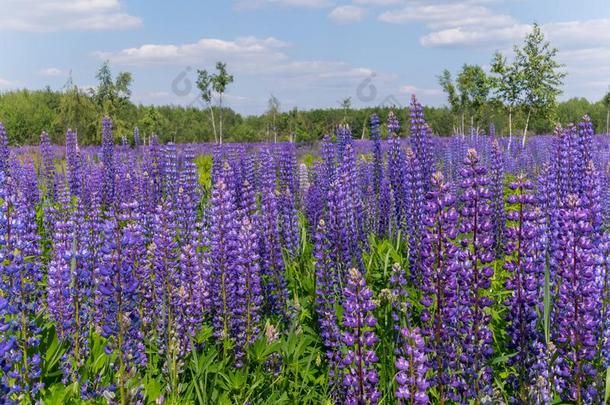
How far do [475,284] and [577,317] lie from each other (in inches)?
23.9

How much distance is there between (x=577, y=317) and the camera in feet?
11.3

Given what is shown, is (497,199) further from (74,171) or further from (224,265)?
(74,171)

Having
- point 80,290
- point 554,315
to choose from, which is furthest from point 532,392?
point 80,290

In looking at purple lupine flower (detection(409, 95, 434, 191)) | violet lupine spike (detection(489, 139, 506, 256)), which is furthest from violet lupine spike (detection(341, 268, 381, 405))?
violet lupine spike (detection(489, 139, 506, 256))

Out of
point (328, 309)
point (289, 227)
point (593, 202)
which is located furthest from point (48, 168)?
point (593, 202)

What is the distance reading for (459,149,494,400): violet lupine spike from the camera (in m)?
3.44

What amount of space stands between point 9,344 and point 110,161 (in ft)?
31.3

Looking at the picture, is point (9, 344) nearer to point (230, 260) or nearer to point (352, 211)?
point (230, 260)

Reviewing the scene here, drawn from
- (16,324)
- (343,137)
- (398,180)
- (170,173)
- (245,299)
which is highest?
(343,137)

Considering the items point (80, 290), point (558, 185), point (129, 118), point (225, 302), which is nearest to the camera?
point (80, 290)

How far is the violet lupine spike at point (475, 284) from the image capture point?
344cm

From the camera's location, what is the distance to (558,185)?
6711 mm

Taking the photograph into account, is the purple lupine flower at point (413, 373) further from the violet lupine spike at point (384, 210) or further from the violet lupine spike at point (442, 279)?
the violet lupine spike at point (384, 210)

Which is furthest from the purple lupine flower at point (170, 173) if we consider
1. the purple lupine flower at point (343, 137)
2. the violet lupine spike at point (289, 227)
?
the purple lupine flower at point (343, 137)
